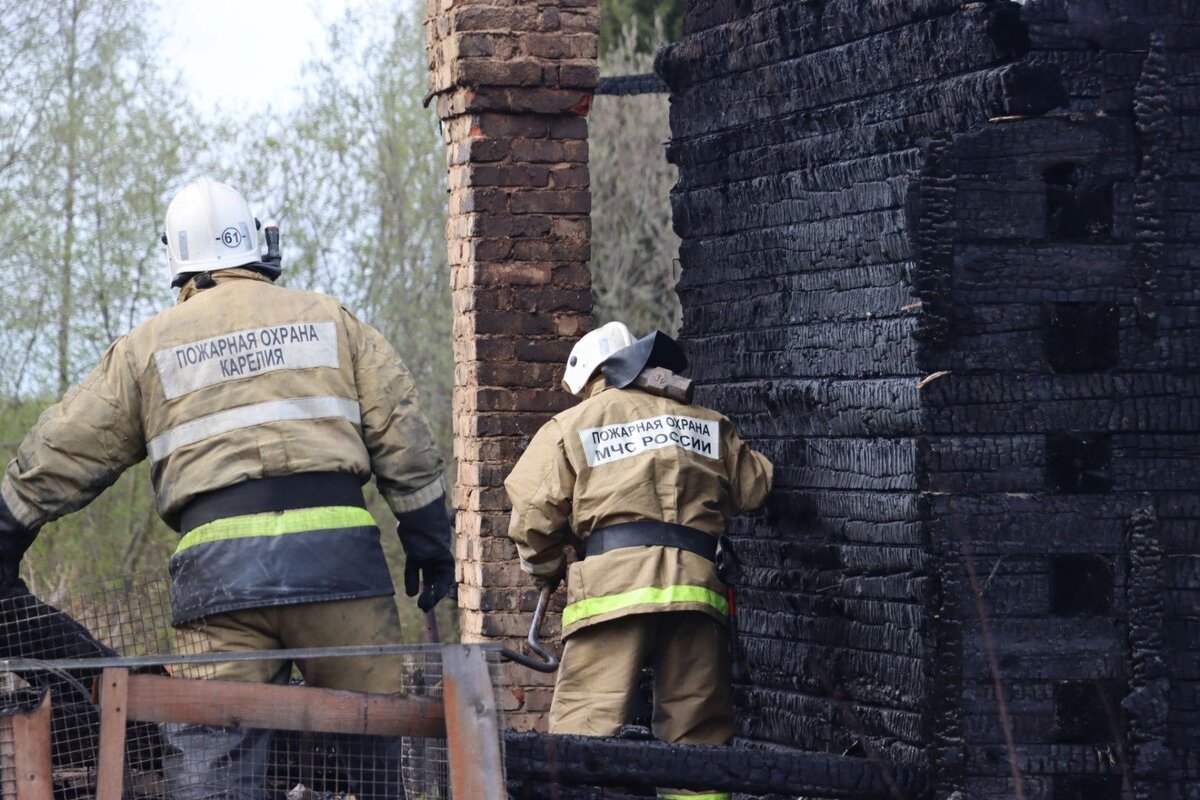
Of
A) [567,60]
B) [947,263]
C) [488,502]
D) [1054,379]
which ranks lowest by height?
[488,502]

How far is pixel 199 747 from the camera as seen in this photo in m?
4.17

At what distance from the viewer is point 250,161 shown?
51.6ft

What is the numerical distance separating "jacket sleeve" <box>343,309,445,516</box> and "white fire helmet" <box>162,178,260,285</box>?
0.37 metres

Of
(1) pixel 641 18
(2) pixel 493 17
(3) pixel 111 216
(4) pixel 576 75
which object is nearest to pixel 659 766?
(4) pixel 576 75

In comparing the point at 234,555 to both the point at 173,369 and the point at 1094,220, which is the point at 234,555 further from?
the point at 1094,220

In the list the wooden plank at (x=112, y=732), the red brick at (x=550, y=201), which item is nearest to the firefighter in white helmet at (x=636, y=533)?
the red brick at (x=550, y=201)

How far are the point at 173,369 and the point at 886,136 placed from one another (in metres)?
2.29

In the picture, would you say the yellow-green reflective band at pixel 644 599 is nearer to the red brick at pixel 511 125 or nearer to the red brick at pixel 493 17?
the red brick at pixel 511 125

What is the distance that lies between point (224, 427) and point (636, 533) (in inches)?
62.7

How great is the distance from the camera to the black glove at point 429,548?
4891 mm

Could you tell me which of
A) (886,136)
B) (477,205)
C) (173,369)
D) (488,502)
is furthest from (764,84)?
(173,369)

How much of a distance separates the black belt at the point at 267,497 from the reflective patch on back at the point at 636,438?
1245mm

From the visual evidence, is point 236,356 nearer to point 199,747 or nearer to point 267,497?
point 267,497

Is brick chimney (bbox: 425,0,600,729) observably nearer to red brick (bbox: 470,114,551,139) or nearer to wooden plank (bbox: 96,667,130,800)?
red brick (bbox: 470,114,551,139)
